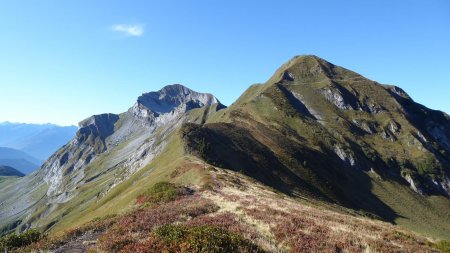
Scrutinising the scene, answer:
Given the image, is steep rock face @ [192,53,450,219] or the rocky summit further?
steep rock face @ [192,53,450,219]

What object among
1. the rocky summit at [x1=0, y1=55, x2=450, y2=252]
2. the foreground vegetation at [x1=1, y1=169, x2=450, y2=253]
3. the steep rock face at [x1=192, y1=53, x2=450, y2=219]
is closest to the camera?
the foreground vegetation at [x1=1, y1=169, x2=450, y2=253]

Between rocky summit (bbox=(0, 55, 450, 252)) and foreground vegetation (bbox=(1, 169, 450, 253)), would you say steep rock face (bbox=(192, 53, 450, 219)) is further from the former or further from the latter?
foreground vegetation (bbox=(1, 169, 450, 253))

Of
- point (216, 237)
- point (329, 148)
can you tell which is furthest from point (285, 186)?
point (329, 148)

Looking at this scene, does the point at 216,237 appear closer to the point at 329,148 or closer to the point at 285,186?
the point at 285,186

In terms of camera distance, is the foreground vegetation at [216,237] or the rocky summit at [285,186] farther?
the rocky summit at [285,186]

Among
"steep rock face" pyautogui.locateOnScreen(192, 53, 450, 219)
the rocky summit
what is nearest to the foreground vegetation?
the rocky summit

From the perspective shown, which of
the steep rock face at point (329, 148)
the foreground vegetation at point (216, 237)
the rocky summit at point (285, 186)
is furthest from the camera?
the steep rock face at point (329, 148)

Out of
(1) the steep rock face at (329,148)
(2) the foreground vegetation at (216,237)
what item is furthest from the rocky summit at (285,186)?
(1) the steep rock face at (329,148)

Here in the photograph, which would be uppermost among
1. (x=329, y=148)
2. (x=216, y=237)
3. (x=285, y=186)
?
(x=329, y=148)

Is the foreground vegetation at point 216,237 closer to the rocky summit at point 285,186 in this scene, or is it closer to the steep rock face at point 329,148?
the rocky summit at point 285,186

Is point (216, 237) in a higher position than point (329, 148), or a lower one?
lower

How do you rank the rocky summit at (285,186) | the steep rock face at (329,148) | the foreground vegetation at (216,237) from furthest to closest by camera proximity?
the steep rock face at (329,148)
the rocky summit at (285,186)
the foreground vegetation at (216,237)

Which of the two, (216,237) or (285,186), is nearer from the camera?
(216,237)

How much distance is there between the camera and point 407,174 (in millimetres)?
148500
